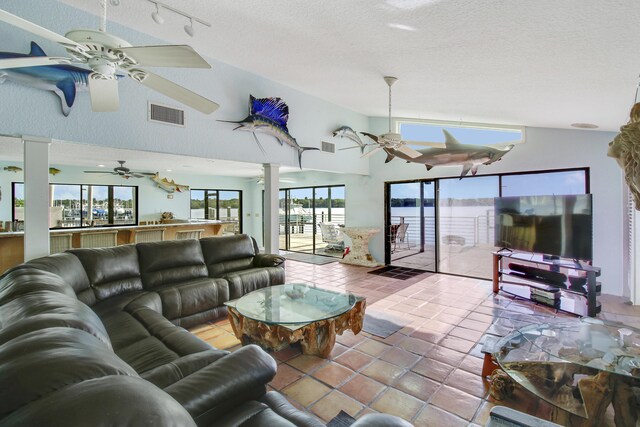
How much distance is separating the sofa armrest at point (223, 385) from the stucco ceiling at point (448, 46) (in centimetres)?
244

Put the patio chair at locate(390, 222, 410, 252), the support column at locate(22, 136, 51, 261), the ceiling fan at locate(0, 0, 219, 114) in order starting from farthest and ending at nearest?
the patio chair at locate(390, 222, 410, 252), the support column at locate(22, 136, 51, 261), the ceiling fan at locate(0, 0, 219, 114)

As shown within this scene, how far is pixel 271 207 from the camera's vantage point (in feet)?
16.3

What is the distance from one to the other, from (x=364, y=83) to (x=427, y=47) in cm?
158

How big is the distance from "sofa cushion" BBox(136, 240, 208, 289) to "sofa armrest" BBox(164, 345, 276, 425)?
2426 millimetres

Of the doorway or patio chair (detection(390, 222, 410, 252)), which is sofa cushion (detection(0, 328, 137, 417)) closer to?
the doorway

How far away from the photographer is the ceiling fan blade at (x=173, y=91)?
1.97m

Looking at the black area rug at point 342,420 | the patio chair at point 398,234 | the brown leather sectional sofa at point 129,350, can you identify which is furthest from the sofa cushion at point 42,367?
the patio chair at point 398,234

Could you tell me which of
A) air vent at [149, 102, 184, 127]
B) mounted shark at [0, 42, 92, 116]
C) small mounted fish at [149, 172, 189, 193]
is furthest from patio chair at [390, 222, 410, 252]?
small mounted fish at [149, 172, 189, 193]

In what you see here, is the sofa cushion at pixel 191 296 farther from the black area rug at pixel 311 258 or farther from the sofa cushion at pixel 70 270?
the black area rug at pixel 311 258

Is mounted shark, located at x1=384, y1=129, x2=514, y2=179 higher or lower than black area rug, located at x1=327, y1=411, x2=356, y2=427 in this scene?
higher

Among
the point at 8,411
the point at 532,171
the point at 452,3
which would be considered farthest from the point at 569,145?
the point at 8,411

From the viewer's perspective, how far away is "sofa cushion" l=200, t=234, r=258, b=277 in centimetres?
408

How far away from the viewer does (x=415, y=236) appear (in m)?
6.73

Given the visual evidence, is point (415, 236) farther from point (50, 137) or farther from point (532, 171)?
point (50, 137)
